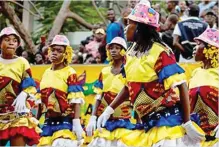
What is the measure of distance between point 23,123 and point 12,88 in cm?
43

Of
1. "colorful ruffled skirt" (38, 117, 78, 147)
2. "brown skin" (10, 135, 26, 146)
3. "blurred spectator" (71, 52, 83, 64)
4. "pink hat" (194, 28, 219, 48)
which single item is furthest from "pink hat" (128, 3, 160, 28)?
"blurred spectator" (71, 52, 83, 64)

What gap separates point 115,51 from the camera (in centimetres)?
984

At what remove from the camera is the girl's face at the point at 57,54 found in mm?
9602

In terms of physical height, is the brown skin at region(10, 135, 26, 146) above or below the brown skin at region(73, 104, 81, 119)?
above

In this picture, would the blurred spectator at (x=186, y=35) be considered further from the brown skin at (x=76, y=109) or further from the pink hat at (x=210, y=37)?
the pink hat at (x=210, y=37)

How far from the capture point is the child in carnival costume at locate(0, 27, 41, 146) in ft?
25.5

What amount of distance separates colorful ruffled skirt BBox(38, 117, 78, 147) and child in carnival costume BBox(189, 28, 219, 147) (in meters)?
2.40

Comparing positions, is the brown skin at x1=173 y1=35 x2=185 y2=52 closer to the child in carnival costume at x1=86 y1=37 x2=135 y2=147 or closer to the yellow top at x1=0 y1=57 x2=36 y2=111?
the child in carnival costume at x1=86 y1=37 x2=135 y2=147

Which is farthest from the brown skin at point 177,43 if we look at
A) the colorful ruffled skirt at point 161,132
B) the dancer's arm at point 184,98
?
the dancer's arm at point 184,98

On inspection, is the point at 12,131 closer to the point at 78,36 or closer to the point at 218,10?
the point at 218,10

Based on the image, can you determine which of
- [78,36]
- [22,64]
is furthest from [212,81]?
[78,36]

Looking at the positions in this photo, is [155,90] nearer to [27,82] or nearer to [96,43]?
[27,82]

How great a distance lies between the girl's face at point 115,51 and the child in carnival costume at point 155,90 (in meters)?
3.28

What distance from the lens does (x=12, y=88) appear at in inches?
312
